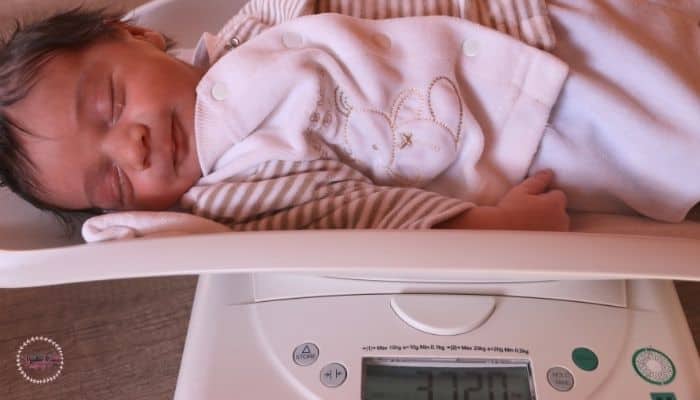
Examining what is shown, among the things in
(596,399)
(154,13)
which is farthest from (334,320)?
(154,13)

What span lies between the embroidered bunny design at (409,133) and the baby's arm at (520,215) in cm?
8

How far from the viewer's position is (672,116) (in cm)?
61

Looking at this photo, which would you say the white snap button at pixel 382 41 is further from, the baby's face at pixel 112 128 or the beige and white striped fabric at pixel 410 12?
the baby's face at pixel 112 128

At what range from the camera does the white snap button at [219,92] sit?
64cm

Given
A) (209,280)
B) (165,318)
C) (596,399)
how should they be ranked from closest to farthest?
(596,399)
(209,280)
(165,318)

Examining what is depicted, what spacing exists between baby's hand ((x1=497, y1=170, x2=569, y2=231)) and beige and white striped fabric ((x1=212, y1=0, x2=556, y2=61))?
0.15m

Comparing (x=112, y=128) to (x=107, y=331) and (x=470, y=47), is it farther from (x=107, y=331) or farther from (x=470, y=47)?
(x=470, y=47)

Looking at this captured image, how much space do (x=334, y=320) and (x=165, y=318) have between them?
0.94ft

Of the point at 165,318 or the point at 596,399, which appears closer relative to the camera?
the point at 596,399

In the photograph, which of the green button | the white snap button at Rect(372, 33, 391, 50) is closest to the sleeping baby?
the white snap button at Rect(372, 33, 391, 50)

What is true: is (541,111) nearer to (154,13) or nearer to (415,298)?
(415,298)

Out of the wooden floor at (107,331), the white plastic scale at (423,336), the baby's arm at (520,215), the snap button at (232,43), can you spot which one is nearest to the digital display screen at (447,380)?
the white plastic scale at (423,336)

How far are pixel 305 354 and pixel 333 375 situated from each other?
0.03 m
